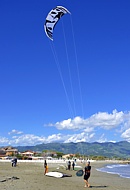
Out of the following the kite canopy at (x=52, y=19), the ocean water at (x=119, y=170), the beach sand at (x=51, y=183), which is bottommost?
the beach sand at (x=51, y=183)

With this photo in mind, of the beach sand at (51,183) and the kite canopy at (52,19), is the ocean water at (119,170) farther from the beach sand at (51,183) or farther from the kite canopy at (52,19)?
the kite canopy at (52,19)

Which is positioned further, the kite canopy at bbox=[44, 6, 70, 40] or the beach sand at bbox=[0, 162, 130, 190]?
the kite canopy at bbox=[44, 6, 70, 40]

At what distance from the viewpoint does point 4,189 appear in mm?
13273

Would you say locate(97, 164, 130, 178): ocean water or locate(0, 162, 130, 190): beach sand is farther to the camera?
locate(97, 164, 130, 178): ocean water

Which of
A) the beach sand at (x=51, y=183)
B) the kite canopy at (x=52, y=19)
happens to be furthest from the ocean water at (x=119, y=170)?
the kite canopy at (x=52, y=19)

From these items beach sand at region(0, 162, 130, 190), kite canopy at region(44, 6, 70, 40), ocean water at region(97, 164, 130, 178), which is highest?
kite canopy at region(44, 6, 70, 40)

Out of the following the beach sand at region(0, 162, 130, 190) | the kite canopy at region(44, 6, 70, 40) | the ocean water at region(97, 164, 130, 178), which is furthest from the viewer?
the ocean water at region(97, 164, 130, 178)

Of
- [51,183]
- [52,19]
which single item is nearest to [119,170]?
[51,183]

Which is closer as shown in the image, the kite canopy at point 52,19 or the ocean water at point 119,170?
the kite canopy at point 52,19

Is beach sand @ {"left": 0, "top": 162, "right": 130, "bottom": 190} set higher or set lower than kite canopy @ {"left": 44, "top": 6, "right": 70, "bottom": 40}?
lower

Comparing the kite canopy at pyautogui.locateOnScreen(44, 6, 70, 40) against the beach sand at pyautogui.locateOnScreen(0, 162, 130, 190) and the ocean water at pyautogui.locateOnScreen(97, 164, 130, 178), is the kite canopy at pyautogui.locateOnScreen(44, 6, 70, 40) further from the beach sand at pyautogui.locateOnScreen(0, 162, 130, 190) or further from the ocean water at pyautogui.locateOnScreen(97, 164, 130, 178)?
the ocean water at pyautogui.locateOnScreen(97, 164, 130, 178)

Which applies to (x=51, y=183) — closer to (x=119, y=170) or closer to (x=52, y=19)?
(x=52, y=19)

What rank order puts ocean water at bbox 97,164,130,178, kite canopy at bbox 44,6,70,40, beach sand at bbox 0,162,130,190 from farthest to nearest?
1. ocean water at bbox 97,164,130,178
2. kite canopy at bbox 44,6,70,40
3. beach sand at bbox 0,162,130,190

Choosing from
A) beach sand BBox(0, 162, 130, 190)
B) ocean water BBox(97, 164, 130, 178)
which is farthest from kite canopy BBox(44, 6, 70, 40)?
ocean water BBox(97, 164, 130, 178)
